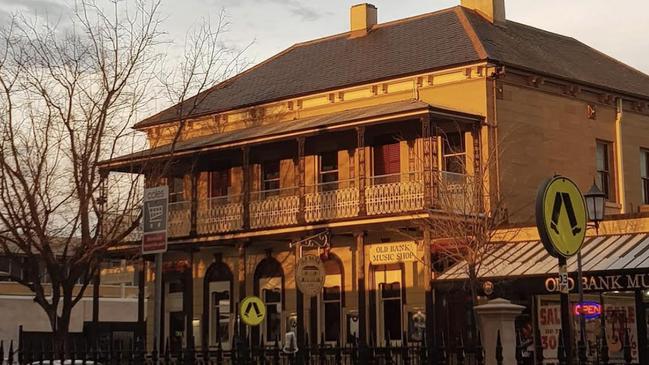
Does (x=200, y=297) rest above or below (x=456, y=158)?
below

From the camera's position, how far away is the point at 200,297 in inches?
1300

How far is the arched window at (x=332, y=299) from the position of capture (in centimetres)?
2908

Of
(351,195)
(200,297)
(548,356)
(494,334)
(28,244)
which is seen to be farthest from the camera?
(200,297)

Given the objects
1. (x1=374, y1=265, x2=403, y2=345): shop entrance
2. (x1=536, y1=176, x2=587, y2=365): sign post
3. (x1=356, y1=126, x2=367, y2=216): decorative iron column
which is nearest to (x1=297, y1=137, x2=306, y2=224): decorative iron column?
(x1=356, y1=126, x2=367, y2=216): decorative iron column

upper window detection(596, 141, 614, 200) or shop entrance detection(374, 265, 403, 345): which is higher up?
upper window detection(596, 141, 614, 200)

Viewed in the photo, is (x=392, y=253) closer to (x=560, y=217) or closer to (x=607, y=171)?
(x=607, y=171)

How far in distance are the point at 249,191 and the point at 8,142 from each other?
29.8ft

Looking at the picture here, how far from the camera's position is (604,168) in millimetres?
30328

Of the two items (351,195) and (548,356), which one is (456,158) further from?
(548,356)

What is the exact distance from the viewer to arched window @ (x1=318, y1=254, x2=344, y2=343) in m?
29.1

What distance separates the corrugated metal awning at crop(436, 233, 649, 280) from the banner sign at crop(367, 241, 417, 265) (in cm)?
168

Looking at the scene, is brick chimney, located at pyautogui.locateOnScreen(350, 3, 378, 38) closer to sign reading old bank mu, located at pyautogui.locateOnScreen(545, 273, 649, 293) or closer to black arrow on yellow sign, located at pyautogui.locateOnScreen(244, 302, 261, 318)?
sign reading old bank mu, located at pyautogui.locateOnScreen(545, 273, 649, 293)

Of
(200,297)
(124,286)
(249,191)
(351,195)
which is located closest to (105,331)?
(124,286)

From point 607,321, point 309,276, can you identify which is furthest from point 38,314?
point 309,276
